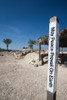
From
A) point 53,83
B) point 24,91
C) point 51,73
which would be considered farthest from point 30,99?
point 51,73

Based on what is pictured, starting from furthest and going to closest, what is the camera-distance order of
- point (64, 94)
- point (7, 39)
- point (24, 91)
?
point (7, 39) < point (24, 91) < point (64, 94)

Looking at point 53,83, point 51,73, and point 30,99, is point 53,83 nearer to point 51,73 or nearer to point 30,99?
point 51,73

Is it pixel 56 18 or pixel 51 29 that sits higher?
pixel 56 18

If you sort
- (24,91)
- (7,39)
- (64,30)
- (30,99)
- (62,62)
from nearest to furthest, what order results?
(30,99)
(24,91)
(64,30)
(62,62)
(7,39)

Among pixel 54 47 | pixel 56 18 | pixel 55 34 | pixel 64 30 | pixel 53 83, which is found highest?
pixel 64 30

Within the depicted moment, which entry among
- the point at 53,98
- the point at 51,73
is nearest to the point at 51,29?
the point at 51,73

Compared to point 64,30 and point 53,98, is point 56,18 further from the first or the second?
point 64,30

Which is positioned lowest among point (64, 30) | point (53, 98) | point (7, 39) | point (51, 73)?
point (53, 98)

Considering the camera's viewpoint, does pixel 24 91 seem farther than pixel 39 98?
Yes

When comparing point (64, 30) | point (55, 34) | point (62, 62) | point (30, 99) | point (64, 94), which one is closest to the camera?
point (55, 34)

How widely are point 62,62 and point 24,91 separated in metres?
5.19

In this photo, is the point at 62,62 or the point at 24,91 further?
the point at 62,62

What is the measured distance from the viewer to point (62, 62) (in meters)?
6.71

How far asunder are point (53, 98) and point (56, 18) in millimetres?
2217
